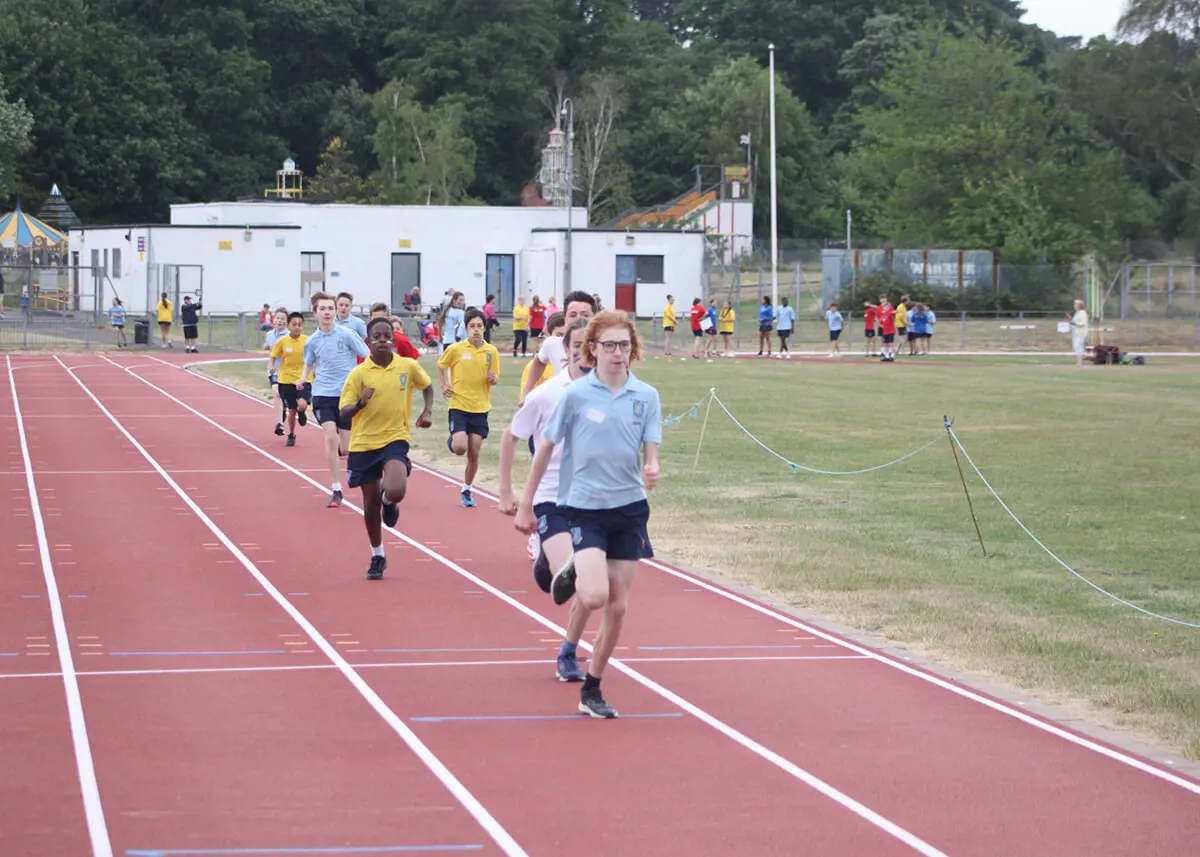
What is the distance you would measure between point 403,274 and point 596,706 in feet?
182

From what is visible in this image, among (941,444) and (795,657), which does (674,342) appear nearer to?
(941,444)

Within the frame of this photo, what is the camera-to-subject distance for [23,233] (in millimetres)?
67562

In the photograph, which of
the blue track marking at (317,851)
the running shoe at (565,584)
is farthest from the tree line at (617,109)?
the blue track marking at (317,851)

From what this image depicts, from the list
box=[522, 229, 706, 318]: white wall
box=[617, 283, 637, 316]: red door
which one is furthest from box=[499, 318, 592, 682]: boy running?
box=[617, 283, 637, 316]: red door

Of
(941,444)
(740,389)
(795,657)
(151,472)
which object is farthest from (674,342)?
(795,657)

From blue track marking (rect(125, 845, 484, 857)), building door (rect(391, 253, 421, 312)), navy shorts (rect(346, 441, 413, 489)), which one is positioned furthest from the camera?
building door (rect(391, 253, 421, 312))

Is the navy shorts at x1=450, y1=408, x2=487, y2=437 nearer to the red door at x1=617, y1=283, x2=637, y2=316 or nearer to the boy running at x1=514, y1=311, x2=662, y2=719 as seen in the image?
the boy running at x1=514, y1=311, x2=662, y2=719

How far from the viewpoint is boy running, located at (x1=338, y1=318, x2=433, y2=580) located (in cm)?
1295

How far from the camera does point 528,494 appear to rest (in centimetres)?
895

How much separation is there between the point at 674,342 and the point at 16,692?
4621 centimetres

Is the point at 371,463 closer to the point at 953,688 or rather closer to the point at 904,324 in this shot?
the point at 953,688

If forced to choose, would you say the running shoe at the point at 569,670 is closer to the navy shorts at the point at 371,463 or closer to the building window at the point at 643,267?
the navy shorts at the point at 371,463

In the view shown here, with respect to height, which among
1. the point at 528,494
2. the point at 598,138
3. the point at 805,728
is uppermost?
the point at 598,138

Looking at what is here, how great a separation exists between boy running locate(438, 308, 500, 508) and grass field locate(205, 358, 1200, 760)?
3.17ft
